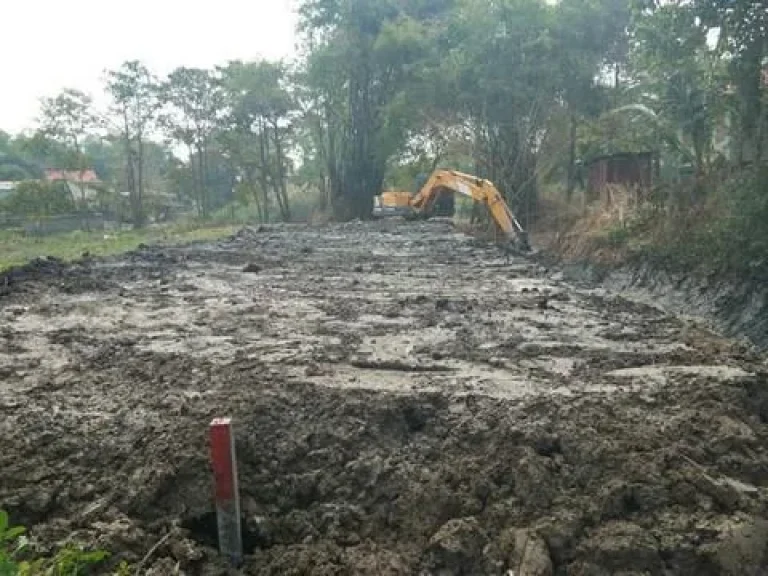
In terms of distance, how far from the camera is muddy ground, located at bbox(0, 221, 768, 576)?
10.3 ft

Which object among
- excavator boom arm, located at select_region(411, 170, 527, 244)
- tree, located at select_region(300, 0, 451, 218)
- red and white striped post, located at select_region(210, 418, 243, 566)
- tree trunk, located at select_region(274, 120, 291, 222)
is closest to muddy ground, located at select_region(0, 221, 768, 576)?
red and white striped post, located at select_region(210, 418, 243, 566)

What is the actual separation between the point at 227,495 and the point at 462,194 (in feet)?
50.1

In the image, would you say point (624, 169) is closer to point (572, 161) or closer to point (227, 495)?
point (572, 161)

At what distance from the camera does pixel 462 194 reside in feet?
58.8

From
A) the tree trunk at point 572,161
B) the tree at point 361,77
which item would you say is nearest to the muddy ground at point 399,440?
the tree trunk at point 572,161

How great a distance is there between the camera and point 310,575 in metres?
3.00

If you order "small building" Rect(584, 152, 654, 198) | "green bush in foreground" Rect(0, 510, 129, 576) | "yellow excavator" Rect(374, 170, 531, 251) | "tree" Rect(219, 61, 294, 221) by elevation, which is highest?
"tree" Rect(219, 61, 294, 221)

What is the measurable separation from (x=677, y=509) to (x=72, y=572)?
2.47 metres

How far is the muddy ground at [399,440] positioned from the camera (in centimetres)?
315

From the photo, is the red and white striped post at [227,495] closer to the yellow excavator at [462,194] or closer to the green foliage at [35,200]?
the yellow excavator at [462,194]

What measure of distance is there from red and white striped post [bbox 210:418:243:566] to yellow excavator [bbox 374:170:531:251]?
11.2 m

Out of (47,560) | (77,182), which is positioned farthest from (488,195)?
(77,182)

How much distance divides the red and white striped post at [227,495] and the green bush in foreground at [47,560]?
0.40 metres

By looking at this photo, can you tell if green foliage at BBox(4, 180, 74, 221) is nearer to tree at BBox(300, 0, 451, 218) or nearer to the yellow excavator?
tree at BBox(300, 0, 451, 218)
